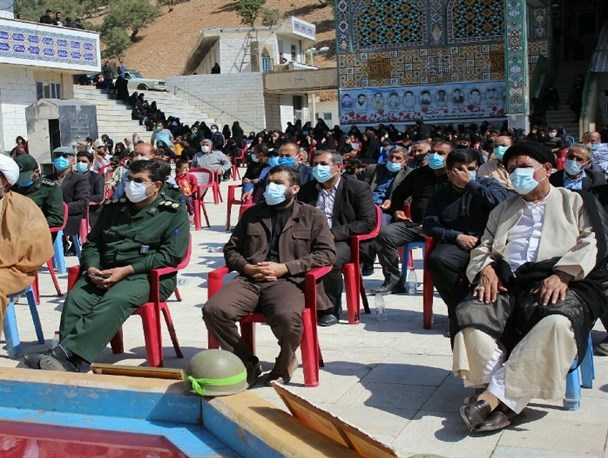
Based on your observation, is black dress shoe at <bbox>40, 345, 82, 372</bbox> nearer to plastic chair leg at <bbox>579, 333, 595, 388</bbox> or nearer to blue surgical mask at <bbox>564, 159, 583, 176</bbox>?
plastic chair leg at <bbox>579, 333, 595, 388</bbox>

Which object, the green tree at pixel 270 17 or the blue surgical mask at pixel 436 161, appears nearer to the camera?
the blue surgical mask at pixel 436 161

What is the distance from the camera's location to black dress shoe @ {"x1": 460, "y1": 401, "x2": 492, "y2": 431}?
397cm

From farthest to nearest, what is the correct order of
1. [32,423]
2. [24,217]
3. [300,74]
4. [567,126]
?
[300,74] → [567,126] → [24,217] → [32,423]

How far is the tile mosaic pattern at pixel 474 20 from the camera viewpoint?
930 inches

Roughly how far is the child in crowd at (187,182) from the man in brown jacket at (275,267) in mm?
6471

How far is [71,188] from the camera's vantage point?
9.30 m

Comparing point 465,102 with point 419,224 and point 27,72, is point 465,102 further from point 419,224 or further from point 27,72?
point 419,224

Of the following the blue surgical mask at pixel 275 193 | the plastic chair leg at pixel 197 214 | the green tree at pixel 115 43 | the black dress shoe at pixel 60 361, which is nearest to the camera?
the black dress shoe at pixel 60 361

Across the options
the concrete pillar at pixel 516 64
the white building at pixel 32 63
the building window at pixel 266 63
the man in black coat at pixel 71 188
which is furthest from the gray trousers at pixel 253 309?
the building window at pixel 266 63

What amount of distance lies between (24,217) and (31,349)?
1044 millimetres

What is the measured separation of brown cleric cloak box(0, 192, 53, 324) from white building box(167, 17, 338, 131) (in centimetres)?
2513

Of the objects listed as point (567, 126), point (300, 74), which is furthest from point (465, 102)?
point (300, 74)

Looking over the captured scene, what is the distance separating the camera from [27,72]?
944 inches

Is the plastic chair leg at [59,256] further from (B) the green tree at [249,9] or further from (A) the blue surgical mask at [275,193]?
(B) the green tree at [249,9]
